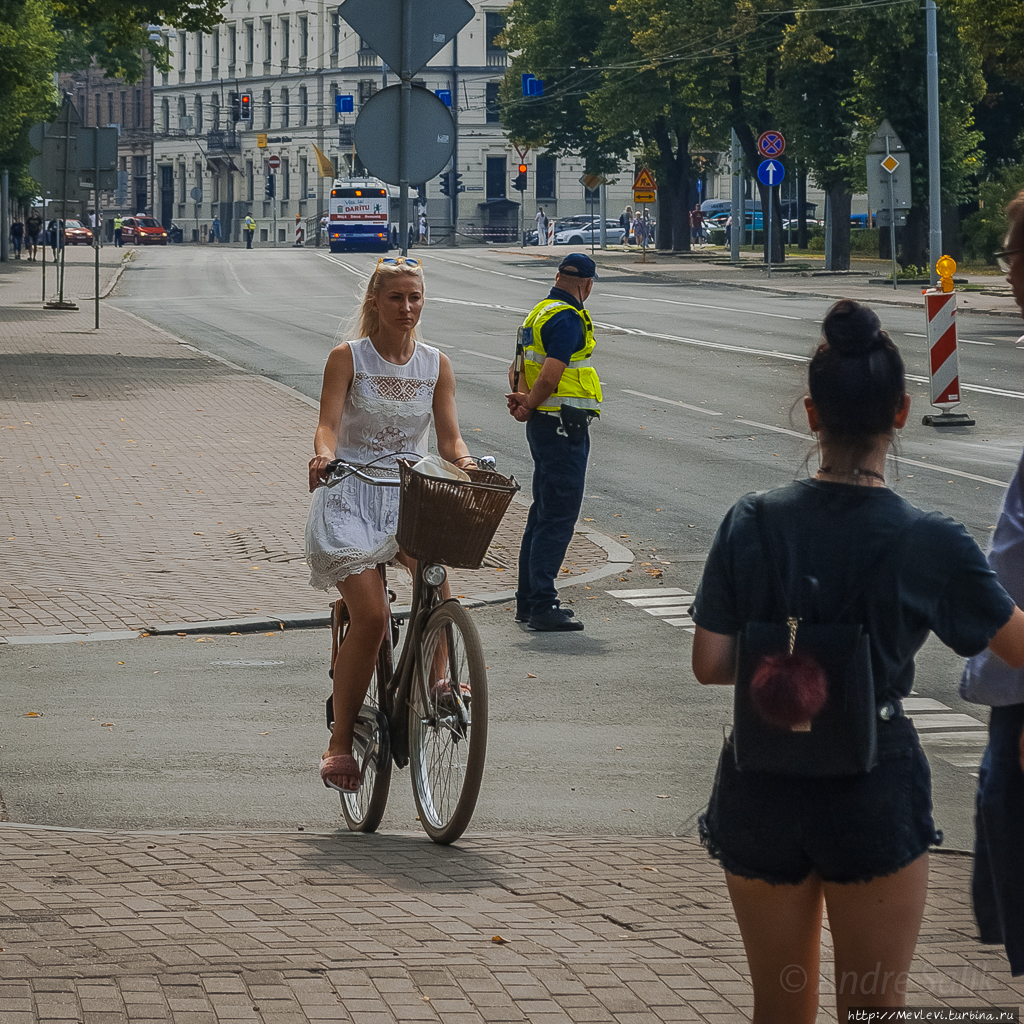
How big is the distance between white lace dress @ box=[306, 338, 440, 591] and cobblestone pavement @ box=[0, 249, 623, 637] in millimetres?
3755

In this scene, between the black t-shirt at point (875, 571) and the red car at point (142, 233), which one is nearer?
the black t-shirt at point (875, 571)

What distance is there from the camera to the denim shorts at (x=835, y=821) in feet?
9.37

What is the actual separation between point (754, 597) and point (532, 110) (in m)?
68.4

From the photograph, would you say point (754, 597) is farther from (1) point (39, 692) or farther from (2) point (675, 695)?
(1) point (39, 692)

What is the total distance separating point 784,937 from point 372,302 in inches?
132

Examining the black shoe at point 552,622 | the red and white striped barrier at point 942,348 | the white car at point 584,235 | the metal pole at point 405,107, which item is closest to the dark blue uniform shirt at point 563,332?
the metal pole at point 405,107

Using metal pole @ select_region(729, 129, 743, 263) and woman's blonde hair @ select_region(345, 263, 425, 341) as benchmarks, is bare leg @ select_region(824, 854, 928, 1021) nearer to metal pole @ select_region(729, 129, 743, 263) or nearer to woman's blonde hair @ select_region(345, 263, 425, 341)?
woman's blonde hair @ select_region(345, 263, 425, 341)

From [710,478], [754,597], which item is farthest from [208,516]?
[754,597]

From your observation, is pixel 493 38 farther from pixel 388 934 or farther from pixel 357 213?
pixel 388 934

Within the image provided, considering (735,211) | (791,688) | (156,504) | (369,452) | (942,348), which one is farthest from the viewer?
(735,211)

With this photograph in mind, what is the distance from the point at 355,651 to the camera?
5625mm

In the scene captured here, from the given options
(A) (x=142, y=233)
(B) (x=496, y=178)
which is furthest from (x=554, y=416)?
(B) (x=496, y=178)

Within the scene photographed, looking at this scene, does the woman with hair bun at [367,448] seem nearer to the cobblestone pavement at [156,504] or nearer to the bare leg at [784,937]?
the bare leg at [784,937]

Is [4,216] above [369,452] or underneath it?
above
